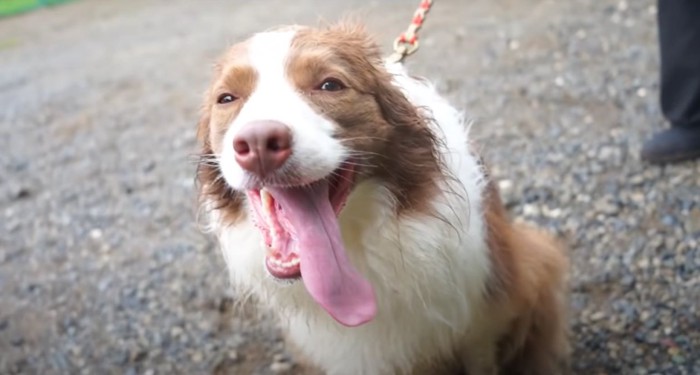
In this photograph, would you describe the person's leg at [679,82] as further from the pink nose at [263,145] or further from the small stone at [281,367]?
the pink nose at [263,145]

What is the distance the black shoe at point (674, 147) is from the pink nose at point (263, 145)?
127 inches

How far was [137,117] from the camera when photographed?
25.1ft

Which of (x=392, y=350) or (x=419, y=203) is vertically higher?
(x=419, y=203)

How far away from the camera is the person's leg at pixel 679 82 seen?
173 inches

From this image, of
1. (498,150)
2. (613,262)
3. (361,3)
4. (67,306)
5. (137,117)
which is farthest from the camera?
(361,3)

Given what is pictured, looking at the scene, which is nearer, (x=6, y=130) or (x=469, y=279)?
(x=469, y=279)

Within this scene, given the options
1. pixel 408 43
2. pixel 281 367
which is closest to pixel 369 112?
pixel 408 43

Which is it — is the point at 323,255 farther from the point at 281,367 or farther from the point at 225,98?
the point at 281,367

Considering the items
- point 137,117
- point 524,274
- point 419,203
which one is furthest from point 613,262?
point 137,117

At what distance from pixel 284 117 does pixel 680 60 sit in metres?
3.13

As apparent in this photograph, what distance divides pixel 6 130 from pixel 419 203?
6655mm

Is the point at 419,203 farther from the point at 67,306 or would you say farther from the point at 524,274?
the point at 67,306

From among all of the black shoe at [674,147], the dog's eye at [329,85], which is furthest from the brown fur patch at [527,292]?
the black shoe at [674,147]

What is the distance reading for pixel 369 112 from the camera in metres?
2.52
